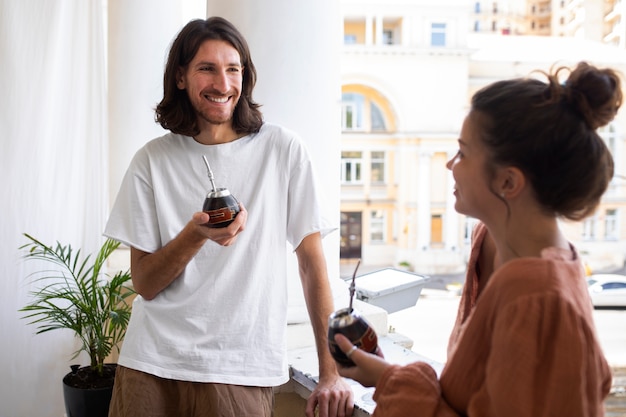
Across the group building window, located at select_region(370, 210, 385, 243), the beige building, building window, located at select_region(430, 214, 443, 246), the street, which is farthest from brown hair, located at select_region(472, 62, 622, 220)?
building window, located at select_region(430, 214, 443, 246)

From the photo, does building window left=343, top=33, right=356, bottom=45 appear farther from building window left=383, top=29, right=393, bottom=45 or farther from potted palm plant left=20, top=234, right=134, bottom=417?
potted palm plant left=20, top=234, right=134, bottom=417

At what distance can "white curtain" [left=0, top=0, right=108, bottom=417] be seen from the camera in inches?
100

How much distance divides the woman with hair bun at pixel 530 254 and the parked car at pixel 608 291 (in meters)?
14.4

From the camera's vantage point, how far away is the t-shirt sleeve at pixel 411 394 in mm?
987

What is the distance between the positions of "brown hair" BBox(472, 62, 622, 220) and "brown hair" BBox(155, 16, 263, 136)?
0.71m

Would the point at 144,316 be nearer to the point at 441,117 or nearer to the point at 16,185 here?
the point at 16,185

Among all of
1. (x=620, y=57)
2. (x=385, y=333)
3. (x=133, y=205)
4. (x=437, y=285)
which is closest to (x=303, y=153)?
(x=133, y=205)

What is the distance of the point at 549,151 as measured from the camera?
895 millimetres

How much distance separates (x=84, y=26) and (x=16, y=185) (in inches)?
25.9

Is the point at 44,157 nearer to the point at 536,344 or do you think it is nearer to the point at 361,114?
the point at 536,344

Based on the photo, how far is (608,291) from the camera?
51.3ft

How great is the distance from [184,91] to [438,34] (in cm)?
3039

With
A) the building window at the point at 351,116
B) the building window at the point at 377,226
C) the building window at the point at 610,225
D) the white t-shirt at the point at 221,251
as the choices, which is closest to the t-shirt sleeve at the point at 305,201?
the white t-shirt at the point at 221,251

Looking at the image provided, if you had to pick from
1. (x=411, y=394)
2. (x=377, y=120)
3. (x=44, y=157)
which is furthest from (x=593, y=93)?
(x=377, y=120)
